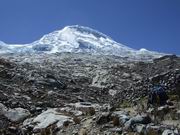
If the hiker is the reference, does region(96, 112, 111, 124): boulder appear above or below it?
below

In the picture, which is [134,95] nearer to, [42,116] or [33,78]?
[42,116]

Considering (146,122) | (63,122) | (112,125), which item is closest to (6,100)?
(63,122)

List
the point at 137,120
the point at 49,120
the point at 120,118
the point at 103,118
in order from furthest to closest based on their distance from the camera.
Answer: the point at 49,120
the point at 103,118
the point at 120,118
the point at 137,120

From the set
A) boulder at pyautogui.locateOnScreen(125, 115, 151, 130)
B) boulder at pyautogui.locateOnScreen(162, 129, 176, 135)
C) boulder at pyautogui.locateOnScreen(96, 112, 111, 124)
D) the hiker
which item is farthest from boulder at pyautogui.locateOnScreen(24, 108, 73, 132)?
boulder at pyautogui.locateOnScreen(162, 129, 176, 135)

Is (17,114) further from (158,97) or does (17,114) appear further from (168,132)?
(168,132)

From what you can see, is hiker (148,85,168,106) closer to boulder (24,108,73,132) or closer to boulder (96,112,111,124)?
boulder (96,112,111,124)

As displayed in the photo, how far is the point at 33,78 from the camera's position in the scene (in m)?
28.4

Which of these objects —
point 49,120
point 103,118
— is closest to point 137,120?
point 103,118

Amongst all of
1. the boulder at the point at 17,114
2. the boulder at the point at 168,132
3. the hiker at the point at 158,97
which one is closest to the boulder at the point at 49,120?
the boulder at the point at 17,114

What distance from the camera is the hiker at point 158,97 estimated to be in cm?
1459

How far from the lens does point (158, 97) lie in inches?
572

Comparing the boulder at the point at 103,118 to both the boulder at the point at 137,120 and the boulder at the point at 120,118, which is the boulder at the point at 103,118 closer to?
the boulder at the point at 120,118

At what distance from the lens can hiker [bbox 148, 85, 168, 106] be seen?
14.6 m

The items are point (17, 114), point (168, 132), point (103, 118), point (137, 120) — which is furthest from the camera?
point (17, 114)
